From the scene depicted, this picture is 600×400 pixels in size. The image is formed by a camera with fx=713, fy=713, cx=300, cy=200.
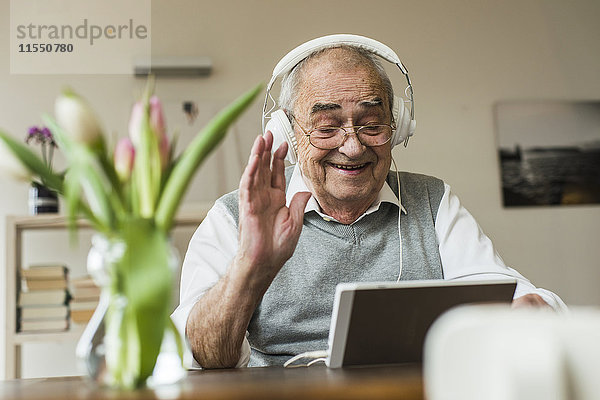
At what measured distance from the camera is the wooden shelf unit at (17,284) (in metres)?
2.86

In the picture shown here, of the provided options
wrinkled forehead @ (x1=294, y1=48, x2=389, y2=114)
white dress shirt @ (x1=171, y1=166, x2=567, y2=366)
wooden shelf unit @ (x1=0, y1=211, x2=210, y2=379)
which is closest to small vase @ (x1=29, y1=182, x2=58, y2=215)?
wooden shelf unit @ (x1=0, y1=211, x2=210, y2=379)

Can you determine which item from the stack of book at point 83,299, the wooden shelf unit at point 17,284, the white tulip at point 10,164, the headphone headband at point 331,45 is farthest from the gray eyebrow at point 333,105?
the stack of book at point 83,299

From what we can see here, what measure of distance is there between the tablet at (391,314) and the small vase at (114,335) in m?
0.37

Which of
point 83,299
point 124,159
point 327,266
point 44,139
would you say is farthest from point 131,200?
point 44,139

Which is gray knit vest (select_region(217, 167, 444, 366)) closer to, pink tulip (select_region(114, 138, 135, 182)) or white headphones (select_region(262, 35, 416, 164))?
white headphones (select_region(262, 35, 416, 164))

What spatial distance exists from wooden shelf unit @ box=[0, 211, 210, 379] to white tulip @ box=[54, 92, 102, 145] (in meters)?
2.15

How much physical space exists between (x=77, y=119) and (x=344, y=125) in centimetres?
110

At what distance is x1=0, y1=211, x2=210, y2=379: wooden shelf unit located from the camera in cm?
286

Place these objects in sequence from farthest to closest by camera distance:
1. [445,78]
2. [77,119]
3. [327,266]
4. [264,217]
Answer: [445,78], [327,266], [264,217], [77,119]

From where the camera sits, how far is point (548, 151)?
142 inches

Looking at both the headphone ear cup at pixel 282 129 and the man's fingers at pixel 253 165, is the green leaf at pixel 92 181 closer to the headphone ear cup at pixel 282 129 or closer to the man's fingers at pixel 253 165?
the man's fingers at pixel 253 165

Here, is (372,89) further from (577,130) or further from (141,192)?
(577,130)

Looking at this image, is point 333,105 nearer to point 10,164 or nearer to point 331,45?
point 331,45

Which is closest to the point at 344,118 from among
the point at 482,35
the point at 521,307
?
the point at 521,307
